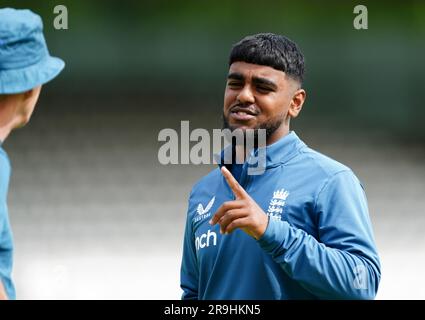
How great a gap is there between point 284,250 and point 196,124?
3.33 metres

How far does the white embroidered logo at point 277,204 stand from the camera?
1.95 metres

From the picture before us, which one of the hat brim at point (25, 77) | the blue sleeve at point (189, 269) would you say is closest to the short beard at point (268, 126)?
the blue sleeve at point (189, 269)

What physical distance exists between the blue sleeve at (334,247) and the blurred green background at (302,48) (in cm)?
318

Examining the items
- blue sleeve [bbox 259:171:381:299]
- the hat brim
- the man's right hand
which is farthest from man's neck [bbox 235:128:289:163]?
the man's right hand

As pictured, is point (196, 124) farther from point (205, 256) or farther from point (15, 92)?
point (15, 92)

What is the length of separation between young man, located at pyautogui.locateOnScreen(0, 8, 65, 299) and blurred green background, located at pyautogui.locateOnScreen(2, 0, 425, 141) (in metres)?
3.54

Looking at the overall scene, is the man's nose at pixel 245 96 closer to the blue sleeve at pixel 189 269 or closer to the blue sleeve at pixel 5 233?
the blue sleeve at pixel 189 269

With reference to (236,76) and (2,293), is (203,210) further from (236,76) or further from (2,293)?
(2,293)

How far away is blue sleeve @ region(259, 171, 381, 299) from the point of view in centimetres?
182

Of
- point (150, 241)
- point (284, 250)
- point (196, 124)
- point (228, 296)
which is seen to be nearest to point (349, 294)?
point (284, 250)

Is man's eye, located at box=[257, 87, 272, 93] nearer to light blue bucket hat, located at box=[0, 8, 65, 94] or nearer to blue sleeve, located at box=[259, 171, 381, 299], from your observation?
blue sleeve, located at box=[259, 171, 381, 299]

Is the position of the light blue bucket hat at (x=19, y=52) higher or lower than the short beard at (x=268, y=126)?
higher

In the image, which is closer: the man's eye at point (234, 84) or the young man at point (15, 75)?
the young man at point (15, 75)

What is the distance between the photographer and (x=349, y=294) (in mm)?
1855
